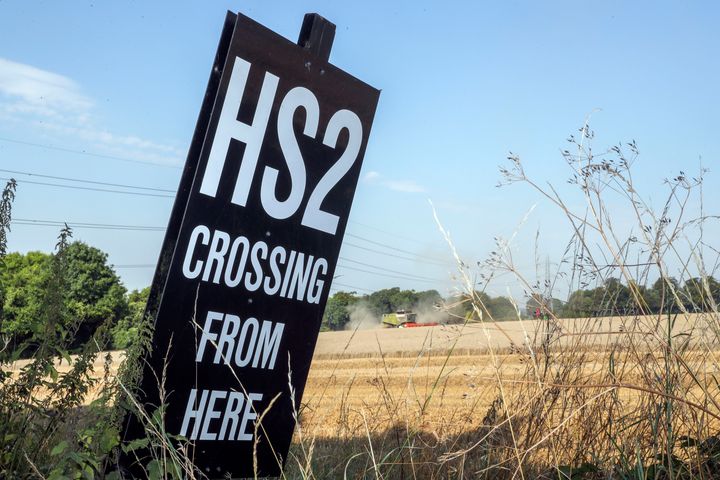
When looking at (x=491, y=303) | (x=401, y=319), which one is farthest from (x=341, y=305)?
(x=491, y=303)

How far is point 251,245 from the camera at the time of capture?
11.4 feet

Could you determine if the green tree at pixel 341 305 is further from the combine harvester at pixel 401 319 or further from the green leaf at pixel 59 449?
the green leaf at pixel 59 449

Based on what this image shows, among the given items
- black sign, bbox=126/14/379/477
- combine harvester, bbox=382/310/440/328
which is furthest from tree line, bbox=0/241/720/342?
combine harvester, bbox=382/310/440/328

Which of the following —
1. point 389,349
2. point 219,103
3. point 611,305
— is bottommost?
point 389,349

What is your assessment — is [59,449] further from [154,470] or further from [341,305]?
[341,305]

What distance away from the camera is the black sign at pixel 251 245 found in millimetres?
3260

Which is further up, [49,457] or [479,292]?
[479,292]

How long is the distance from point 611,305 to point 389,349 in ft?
52.9

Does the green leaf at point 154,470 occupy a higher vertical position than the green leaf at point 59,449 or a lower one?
lower

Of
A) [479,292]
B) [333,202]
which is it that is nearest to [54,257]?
[333,202]

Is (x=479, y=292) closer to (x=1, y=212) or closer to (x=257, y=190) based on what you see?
(x=257, y=190)

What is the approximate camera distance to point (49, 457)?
3.01 meters

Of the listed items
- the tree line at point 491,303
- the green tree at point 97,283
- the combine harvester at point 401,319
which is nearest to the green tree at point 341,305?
the combine harvester at point 401,319

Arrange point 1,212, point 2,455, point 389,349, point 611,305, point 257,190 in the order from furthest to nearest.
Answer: point 389,349, point 611,305, point 257,190, point 1,212, point 2,455
